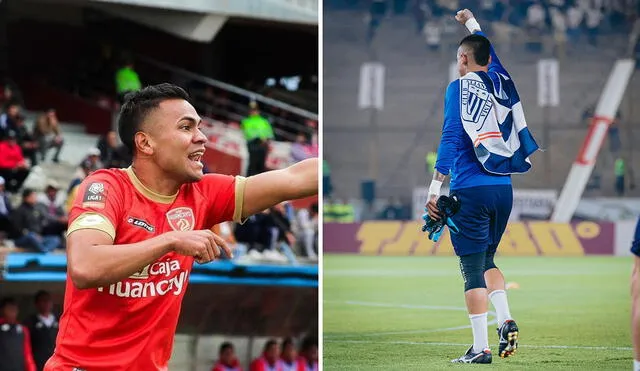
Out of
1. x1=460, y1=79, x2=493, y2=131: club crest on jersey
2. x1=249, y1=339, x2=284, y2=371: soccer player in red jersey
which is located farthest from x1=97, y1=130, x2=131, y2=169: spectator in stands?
x1=460, y1=79, x2=493, y2=131: club crest on jersey

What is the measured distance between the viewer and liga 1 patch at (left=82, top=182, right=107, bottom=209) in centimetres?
314

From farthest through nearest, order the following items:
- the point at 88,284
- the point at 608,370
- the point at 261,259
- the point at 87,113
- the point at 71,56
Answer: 1. the point at 71,56
2. the point at 87,113
3. the point at 261,259
4. the point at 608,370
5. the point at 88,284

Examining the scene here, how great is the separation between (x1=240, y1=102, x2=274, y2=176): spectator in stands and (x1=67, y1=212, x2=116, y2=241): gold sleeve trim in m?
8.66

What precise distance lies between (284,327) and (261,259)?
1478 millimetres

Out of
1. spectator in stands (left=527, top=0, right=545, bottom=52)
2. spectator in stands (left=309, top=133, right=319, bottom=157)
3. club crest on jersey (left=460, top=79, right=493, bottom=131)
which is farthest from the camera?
spectator in stands (left=309, top=133, right=319, bottom=157)

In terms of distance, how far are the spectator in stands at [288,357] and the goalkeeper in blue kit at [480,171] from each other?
23.4ft

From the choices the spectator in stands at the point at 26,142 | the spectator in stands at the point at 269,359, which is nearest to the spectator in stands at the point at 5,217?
the spectator in stands at the point at 26,142

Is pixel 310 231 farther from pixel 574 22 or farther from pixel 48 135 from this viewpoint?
pixel 574 22

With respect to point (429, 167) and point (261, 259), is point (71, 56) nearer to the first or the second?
point (261, 259)

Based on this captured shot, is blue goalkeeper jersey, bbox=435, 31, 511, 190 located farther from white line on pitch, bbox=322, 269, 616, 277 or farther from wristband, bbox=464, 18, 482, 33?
white line on pitch, bbox=322, 269, 616, 277

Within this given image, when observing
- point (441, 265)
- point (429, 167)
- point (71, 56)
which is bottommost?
point (441, 265)

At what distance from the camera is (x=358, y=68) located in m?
5.11

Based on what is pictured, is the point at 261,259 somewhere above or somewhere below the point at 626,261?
above

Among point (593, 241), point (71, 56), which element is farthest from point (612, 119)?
point (71, 56)
